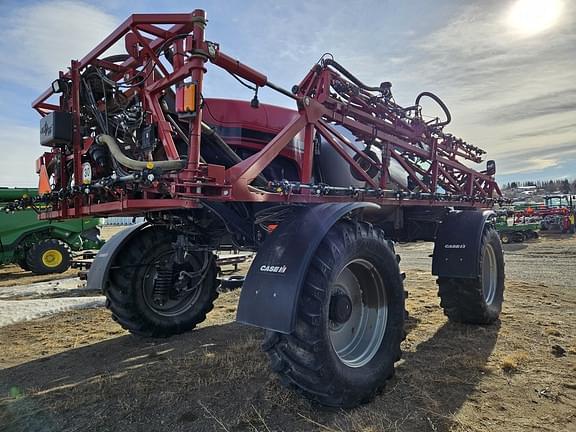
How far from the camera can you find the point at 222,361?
3.85 m

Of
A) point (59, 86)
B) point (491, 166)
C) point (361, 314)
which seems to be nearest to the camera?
point (361, 314)

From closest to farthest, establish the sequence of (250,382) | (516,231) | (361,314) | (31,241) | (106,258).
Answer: (250,382) → (361,314) → (106,258) → (31,241) → (516,231)

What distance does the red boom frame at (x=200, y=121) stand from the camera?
2939 mm

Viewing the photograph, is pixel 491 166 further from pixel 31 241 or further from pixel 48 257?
pixel 31 241

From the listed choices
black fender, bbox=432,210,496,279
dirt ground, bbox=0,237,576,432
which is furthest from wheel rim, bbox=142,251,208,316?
black fender, bbox=432,210,496,279

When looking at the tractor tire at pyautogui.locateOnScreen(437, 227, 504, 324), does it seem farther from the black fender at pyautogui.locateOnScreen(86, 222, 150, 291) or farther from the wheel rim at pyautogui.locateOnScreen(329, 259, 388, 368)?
the black fender at pyautogui.locateOnScreen(86, 222, 150, 291)

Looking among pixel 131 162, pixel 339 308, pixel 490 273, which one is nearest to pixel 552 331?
pixel 490 273

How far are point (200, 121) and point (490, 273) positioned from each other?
447 cm

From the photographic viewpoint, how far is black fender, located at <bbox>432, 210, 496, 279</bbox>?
15.9 ft

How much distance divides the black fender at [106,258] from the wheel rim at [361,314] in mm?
2492

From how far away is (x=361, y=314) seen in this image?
11.6 ft

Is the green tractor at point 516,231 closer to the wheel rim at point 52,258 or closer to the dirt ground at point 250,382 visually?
the dirt ground at point 250,382

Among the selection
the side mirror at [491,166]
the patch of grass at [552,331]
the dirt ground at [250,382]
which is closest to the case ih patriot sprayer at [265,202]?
the dirt ground at [250,382]

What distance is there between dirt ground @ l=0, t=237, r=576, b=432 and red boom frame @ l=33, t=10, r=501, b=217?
4.63ft
